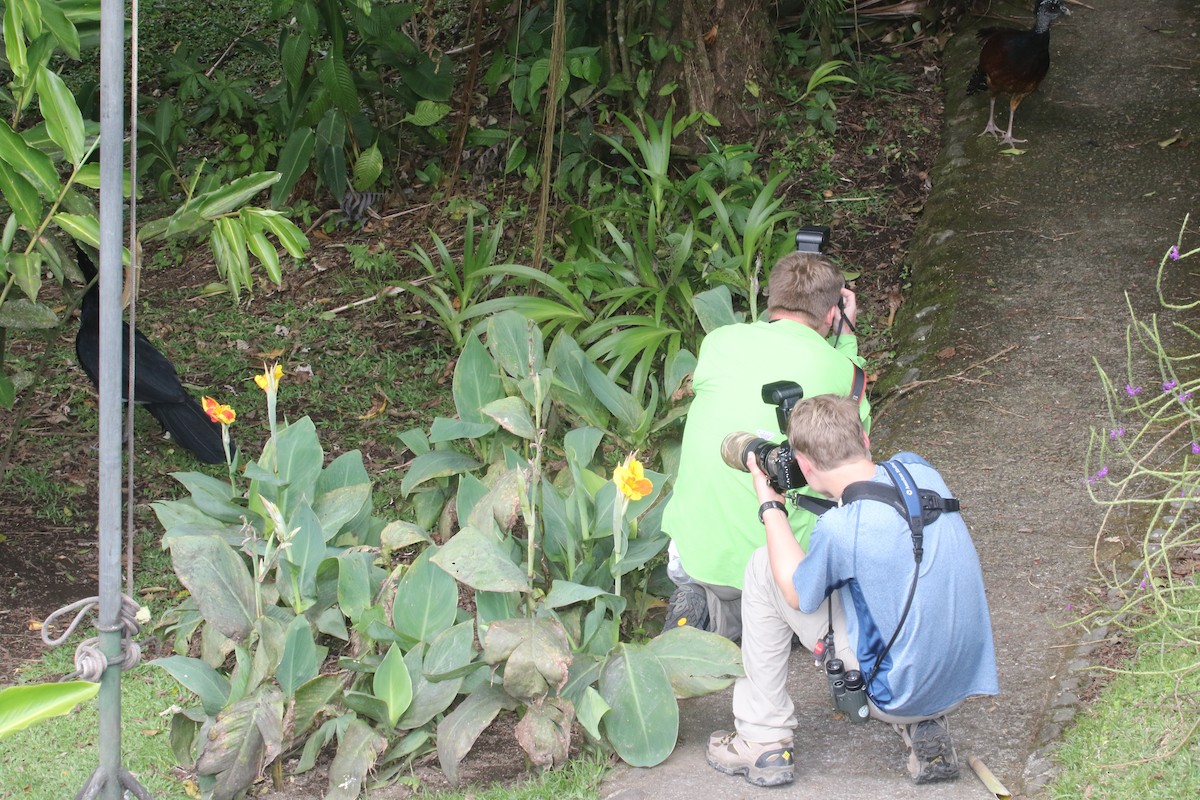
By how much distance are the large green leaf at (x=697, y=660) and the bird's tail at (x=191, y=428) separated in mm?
2939

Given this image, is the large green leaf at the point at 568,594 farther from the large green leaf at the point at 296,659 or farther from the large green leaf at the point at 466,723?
the large green leaf at the point at 296,659

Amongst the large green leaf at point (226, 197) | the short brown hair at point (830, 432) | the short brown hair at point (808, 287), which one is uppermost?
the large green leaf at point (226, 197)

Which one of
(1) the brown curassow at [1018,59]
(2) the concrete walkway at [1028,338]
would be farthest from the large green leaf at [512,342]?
(1) the brown curassow at [1018,59]

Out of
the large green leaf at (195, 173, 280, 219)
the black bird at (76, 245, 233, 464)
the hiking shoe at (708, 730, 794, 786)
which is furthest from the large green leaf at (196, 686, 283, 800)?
the black bird at (76, 245, 233, 464)

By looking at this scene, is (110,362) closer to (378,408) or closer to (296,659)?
(296,659)

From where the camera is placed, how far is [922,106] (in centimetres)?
732

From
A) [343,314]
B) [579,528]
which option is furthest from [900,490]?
[343,314]

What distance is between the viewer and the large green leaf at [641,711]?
3.02m

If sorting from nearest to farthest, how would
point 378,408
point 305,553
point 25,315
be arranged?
1. point 305,553
2. point 25,315
3. point 378,408

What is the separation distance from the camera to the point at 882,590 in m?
2.58

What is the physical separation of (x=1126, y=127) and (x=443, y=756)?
5.40 metres

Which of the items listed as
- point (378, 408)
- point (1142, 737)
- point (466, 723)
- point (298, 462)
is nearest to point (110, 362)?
point (466, 723)

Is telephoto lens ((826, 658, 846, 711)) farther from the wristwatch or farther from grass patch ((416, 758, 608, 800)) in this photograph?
grass patch ((416, 758, 608, 800))

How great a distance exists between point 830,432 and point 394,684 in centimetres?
134
